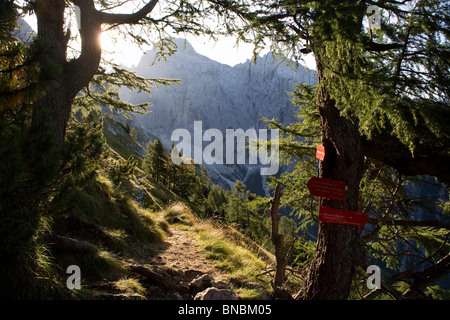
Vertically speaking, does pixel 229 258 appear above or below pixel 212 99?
below

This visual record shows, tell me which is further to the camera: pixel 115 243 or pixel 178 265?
pixel 178 265

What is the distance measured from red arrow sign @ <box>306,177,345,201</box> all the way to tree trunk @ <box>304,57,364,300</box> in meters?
0.14

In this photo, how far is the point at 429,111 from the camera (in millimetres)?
2029

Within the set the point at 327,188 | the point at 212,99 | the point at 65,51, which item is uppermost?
the point at 212,99

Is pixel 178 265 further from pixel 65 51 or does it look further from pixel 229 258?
pixel 65 51

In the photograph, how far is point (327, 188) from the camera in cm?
335

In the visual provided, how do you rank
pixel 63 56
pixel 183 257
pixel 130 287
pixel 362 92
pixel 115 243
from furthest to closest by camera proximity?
1. pixel 183 257
2. pixel 115 243
3. pixel 63 56
4. pixel 130 287
5. pixel 362 92

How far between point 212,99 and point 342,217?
18155 cm

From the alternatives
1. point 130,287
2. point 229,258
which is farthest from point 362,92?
point 229,258

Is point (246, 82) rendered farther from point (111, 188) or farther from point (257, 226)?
point (111, 188)

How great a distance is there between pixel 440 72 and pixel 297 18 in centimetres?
198

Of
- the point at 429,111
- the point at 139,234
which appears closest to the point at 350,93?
the point at 429,111

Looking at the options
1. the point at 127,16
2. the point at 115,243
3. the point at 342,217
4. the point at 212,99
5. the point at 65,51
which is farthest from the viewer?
the point at 212,99

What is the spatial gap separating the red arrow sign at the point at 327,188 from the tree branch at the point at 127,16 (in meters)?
5.04
